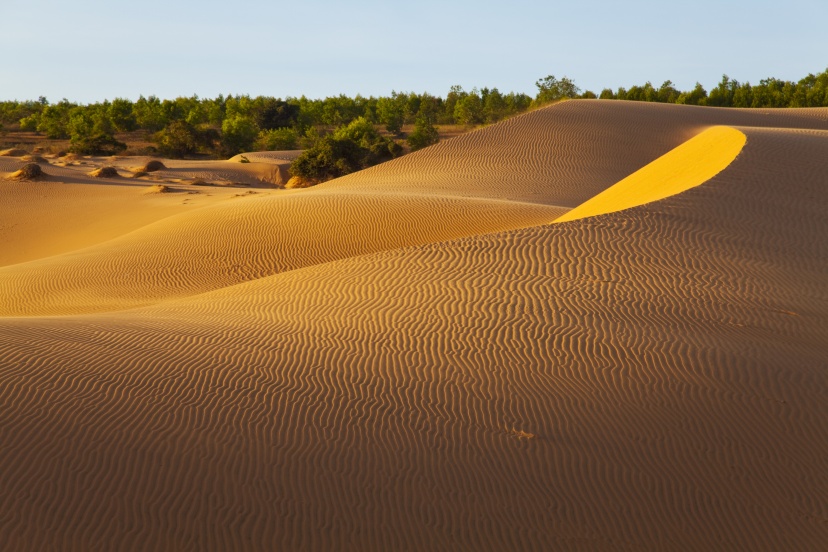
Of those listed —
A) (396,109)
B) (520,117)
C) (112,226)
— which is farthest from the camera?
(396,109)

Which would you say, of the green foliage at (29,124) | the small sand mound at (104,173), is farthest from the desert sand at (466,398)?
the green foliage at (29,124)

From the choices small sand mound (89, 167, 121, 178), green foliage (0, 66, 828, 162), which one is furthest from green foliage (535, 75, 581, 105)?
small sand mound (89, 167, 121, 178)

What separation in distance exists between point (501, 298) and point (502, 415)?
2.80 m

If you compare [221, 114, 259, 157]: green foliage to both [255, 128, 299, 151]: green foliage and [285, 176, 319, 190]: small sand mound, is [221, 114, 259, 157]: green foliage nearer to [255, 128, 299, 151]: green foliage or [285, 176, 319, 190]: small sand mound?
[255, 128, 299, 151]: green foliage

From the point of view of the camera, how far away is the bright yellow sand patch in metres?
15.2

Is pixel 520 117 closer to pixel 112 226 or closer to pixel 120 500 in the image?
pixel 112 226

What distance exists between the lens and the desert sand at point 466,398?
5395mm

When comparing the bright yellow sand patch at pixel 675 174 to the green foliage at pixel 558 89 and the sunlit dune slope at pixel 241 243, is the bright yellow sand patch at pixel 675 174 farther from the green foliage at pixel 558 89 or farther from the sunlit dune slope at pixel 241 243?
the green foliage at pixel 558 89

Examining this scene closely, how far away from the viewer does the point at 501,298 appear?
9.34 meters

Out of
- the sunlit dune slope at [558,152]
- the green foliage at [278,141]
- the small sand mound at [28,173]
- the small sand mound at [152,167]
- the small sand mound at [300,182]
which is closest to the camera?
the sunlit dune slope at [558,152]

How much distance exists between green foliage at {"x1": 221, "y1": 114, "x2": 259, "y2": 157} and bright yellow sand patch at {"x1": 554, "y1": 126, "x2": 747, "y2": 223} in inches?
1494

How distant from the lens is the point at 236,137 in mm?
53969

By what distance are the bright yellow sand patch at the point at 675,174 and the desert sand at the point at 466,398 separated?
1240mm

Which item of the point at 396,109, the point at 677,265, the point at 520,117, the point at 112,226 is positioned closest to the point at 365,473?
the point at 677,265
